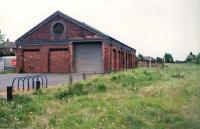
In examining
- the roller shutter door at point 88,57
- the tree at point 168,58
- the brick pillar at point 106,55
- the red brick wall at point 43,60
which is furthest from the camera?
the tree at point 168,58

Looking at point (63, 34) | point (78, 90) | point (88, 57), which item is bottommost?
point (78, 90)

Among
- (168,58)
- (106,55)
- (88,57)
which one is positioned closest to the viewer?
(106,55)

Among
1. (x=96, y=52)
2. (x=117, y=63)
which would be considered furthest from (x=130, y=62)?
(x=96, y=52)

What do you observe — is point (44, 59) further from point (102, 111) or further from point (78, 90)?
point (102, 111)

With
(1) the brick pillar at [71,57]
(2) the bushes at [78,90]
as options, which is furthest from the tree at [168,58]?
(2) the bushes at [78,90]

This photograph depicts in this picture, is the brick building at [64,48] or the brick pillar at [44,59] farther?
the brick pillar at [44,59]

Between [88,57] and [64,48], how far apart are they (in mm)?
2618

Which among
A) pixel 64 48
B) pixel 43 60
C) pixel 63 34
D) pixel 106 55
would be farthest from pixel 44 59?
pixel 106 55

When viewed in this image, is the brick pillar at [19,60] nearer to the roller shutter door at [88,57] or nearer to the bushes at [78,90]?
the roller shutter door at [88,57]

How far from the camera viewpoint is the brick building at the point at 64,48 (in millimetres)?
38000

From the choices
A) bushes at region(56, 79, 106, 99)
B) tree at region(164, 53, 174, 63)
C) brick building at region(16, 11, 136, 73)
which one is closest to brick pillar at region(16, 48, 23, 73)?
brick building at region(16, 11, 136, 73)

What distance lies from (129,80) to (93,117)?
10.4 metres

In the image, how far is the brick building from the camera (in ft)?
125

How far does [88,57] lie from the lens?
1527 inches
